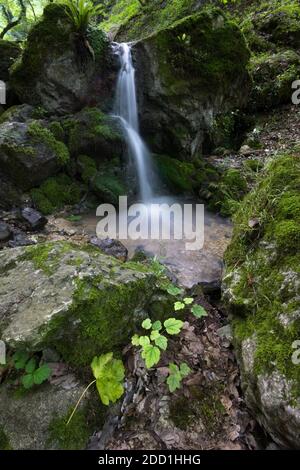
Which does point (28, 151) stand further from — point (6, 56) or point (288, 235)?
point (288, 235)

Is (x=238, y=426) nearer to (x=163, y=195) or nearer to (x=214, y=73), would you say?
(x=163, y=195)

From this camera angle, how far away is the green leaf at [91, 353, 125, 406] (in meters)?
2.13

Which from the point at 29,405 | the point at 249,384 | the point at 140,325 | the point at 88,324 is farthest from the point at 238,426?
the point at 29,405

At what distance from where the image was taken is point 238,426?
2127mm

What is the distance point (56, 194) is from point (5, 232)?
1.54 m

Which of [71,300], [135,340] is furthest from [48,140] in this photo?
[135,340]

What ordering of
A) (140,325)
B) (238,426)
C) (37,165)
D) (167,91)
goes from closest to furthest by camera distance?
(238,426)
(140,325)
(37,165)
(167,91)

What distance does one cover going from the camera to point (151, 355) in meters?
2.22

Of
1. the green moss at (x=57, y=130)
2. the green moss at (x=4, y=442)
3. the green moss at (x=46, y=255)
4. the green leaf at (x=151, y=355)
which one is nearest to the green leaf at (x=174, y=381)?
the green leaf at (x=151, y=355)

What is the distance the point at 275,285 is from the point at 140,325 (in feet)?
3.81

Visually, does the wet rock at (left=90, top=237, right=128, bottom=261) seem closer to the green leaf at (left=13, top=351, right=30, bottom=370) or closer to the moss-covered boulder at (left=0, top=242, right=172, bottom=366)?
the moss-covered boulder at (left=0, top=242, right=172, bottom=366)

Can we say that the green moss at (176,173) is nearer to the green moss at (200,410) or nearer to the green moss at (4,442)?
the green moss at (200,410)

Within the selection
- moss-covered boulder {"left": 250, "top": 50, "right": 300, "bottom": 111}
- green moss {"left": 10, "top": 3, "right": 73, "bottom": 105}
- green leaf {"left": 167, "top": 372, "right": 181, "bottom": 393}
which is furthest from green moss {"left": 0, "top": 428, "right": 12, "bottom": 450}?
moss-covered boulder {"left": 250, "top": 50, "right": 300, "bottom": 111}

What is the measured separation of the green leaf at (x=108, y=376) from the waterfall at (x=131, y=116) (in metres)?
4.73
